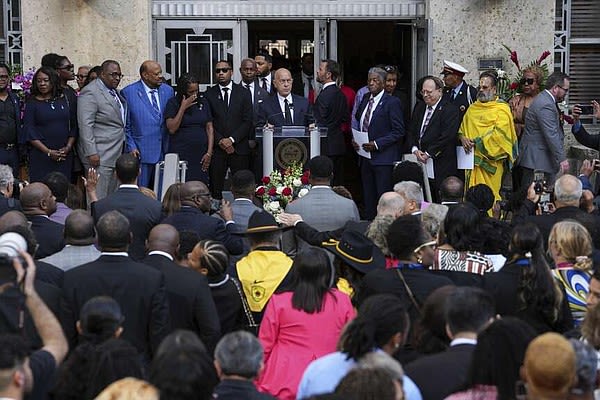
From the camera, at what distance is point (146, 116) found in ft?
46.3

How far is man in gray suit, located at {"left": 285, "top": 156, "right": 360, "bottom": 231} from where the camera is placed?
10273 mm

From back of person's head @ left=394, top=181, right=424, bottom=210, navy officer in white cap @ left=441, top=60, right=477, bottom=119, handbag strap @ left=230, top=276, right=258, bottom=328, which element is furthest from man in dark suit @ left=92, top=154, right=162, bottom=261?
navy officer in white cap @ left=441, top=60, right=477, bottom=119

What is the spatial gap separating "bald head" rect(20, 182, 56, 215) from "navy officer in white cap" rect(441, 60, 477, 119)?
21.5 ft

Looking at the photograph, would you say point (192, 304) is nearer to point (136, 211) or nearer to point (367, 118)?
point (136, 211)

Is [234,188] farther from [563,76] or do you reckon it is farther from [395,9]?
[395,9]

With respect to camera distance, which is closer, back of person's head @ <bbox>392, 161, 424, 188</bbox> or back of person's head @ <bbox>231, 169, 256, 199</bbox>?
back of person's head @ <bbox>231, 169, 256, 199</bbox>

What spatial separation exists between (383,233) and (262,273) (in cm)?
91

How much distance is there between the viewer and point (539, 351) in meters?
4.86

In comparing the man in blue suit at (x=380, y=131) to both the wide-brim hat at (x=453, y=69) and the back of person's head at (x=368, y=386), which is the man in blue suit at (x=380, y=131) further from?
the back of person's head at (x=368, y=386)

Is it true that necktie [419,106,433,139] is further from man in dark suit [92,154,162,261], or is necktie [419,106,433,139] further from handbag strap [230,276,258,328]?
handbag strap [230,276,258,328]

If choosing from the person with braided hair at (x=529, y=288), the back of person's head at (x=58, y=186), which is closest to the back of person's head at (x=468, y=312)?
the person with braided hair at (x=529, y=288)

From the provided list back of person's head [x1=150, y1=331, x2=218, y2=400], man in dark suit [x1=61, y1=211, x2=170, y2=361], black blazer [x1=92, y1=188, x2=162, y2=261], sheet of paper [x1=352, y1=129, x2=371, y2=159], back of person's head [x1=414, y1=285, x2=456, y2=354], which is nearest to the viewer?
back of person's head [x1=150, y1=331, x2=218, y2=400]

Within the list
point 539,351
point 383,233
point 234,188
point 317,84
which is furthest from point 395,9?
point 539,351

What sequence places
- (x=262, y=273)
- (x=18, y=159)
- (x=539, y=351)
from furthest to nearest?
(x=18, y=159), (x=262, y=273), (x=539, y=351)
